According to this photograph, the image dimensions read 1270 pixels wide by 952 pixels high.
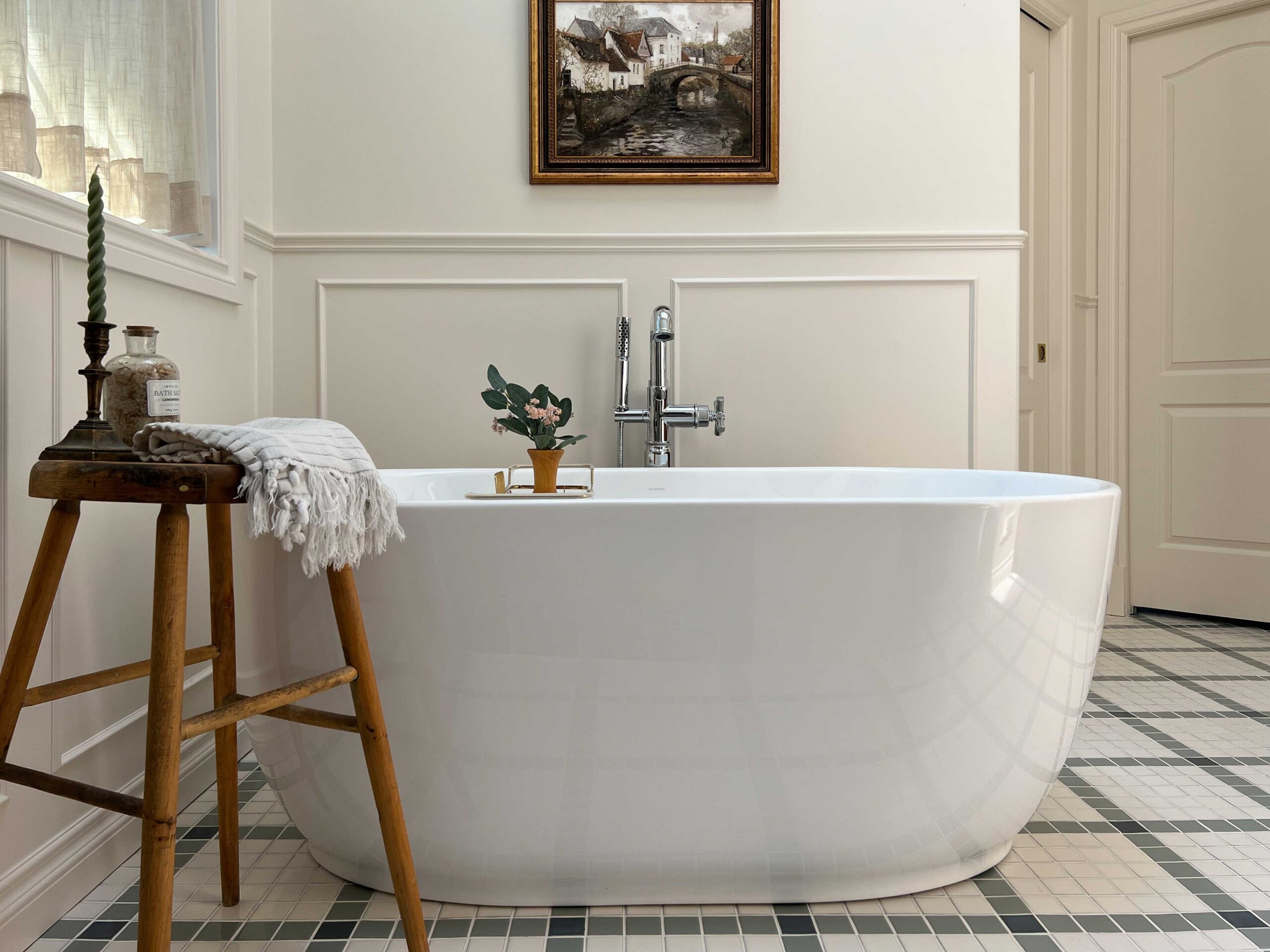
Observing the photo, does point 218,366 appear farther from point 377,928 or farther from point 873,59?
point 873,59

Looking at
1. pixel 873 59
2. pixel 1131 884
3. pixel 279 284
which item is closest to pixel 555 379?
pixel 279 284

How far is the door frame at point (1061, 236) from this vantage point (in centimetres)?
305

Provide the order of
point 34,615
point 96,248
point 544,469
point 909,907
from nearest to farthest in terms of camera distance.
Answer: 1. point 34,615
2. point 96,248
3. point 909,907
4. point 544,469

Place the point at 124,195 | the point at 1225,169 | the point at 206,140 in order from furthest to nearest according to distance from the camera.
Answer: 1. the point at 1225,169
2. the point at 206,140
3. the point at 124,195

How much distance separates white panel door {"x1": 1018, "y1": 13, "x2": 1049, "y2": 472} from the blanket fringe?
2561 millimetres

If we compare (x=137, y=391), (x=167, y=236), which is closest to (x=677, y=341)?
(x=167, y=236)

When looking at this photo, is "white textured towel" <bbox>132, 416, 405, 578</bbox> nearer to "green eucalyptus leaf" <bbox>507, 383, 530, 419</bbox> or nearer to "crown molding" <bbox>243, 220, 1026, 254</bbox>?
"green eucalyptus leaf" <bbox>507, 383, 530, 419</bbox>

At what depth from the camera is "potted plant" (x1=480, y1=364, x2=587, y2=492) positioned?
1.92 meters

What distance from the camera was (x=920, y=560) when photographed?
115 centimetres

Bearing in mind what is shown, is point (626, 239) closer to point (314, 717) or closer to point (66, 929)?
point (314, 717)

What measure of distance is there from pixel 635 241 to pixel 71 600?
4.98ft

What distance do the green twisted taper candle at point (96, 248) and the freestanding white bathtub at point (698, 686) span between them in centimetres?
44

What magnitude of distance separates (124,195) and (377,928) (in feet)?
4.15

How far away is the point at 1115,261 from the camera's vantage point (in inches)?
122
